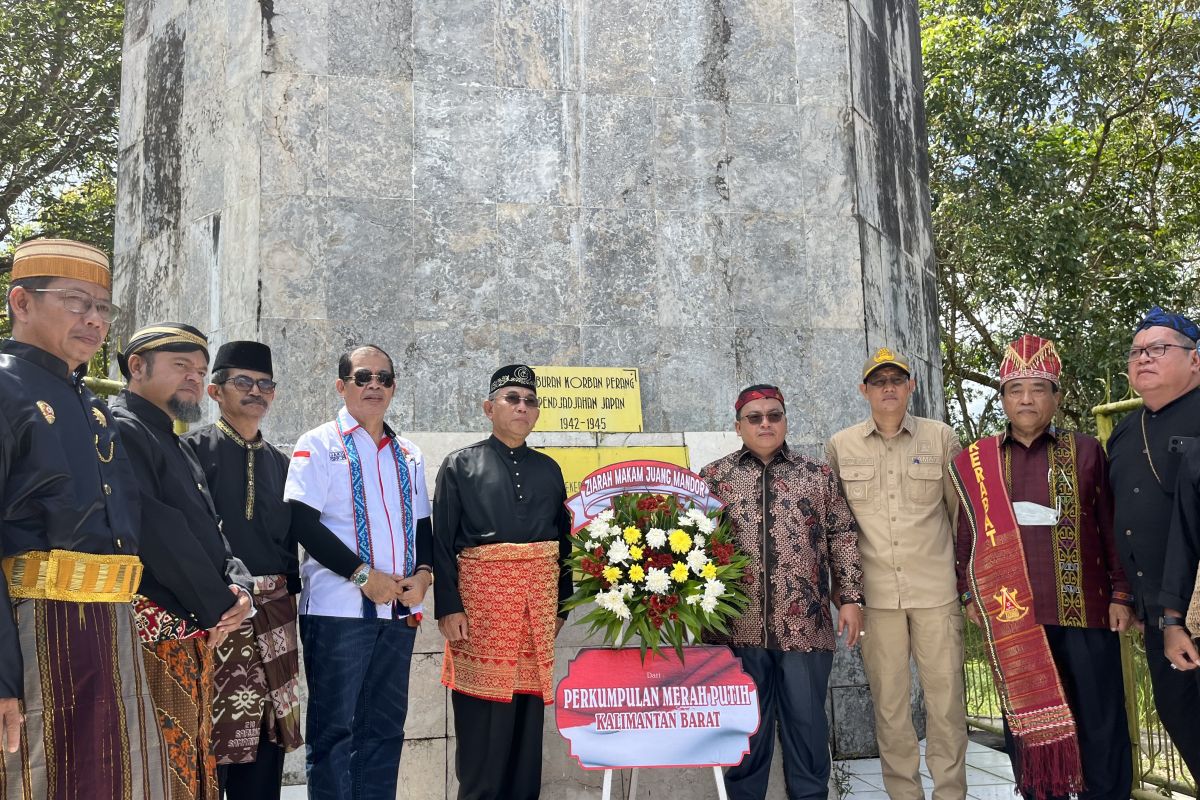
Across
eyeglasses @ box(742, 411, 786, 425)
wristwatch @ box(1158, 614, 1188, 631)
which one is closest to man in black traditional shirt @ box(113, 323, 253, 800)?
eyeglasses @ box(742, 411, 786, 425)

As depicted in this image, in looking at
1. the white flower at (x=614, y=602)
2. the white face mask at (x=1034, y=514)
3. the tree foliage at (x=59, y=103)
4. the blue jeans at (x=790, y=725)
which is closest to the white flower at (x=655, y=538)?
the white flower at (x=614, y=602)

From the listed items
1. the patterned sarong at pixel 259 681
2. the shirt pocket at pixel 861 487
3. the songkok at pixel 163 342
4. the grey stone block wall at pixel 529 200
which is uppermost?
the grey stone block wall at pixel 529 200

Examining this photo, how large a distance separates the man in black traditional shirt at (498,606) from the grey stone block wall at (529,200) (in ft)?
4.46

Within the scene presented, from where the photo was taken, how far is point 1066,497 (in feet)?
14.5

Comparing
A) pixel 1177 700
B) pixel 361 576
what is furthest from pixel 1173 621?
pixel 361 576

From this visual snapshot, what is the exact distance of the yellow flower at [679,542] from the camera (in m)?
4.15

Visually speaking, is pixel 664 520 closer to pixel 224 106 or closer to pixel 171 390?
pixel 171 390

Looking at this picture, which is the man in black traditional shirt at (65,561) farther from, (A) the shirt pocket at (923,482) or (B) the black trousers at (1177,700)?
(B) the black trousers at (1177,700)

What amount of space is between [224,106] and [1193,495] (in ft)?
18.9

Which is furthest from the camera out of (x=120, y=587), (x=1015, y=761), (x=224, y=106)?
(x=224, y=106)

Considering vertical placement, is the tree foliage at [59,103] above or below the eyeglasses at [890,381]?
above

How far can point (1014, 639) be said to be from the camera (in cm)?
436

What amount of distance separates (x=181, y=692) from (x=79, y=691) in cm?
54

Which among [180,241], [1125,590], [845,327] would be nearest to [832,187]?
[845,327]
